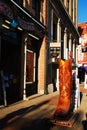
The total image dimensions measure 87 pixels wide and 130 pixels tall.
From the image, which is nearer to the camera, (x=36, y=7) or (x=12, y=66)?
(x=12, y=66)

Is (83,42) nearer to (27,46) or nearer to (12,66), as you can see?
(27,46)

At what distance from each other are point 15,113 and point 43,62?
8.96 m

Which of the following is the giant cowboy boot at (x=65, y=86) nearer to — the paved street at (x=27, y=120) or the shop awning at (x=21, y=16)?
the paved street at (x=27, y=120)

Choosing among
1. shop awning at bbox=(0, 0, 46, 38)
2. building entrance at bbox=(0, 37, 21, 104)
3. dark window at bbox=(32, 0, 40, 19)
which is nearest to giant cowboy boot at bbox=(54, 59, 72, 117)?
shop awning at bbox=(0, 0, 46, 38)

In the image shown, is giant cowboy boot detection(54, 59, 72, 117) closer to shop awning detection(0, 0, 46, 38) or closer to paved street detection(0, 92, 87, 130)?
paved street detection(0, 92, 87, 130)

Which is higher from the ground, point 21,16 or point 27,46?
point 21,16

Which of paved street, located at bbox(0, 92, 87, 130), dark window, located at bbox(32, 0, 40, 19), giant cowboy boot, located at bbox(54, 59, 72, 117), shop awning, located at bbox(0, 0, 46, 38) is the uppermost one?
dark window, located at bbox(32, 0, 40, 19)

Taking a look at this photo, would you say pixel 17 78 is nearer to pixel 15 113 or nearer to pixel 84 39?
pixel 15 113

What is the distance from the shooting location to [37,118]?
10781mm

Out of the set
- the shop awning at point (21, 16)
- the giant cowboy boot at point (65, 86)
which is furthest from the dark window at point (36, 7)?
the giant cowboy boot at point (65, 86)

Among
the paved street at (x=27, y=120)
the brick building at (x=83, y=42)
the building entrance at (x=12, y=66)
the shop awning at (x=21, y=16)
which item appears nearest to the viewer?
the paved street at (x=27, y=120)

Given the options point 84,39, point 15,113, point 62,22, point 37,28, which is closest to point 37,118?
point 15,113

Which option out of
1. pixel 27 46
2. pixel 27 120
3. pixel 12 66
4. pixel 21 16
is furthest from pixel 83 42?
pixel 27 120

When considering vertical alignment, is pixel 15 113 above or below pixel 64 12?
below
